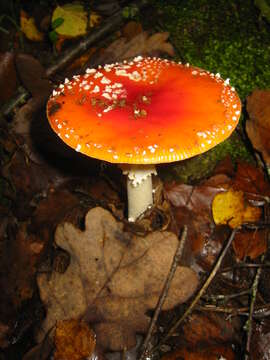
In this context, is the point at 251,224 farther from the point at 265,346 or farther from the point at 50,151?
the point at 50,151

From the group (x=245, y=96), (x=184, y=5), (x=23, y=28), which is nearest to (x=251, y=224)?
(x=245, y=96)

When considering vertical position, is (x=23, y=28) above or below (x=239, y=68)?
above

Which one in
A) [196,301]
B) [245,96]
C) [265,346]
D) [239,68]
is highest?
[239,68]

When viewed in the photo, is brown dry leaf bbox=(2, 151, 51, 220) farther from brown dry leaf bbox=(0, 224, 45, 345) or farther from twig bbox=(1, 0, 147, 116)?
twig bbox=(1, 0, 147, 116)

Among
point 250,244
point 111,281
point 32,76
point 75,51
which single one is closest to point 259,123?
point 250,244

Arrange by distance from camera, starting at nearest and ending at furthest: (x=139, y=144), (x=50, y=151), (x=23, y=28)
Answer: (x=139, y=144)
(x=50, y=151)
(x=23, y=28)

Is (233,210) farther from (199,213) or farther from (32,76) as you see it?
(32,76)

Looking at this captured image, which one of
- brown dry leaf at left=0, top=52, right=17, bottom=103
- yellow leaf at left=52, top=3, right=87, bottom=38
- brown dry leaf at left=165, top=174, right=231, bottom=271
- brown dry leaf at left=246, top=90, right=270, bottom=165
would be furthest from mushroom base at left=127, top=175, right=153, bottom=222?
yellow leaf at left=52, top=3, right=87, bottom=38

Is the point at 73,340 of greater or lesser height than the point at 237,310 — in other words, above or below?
above
